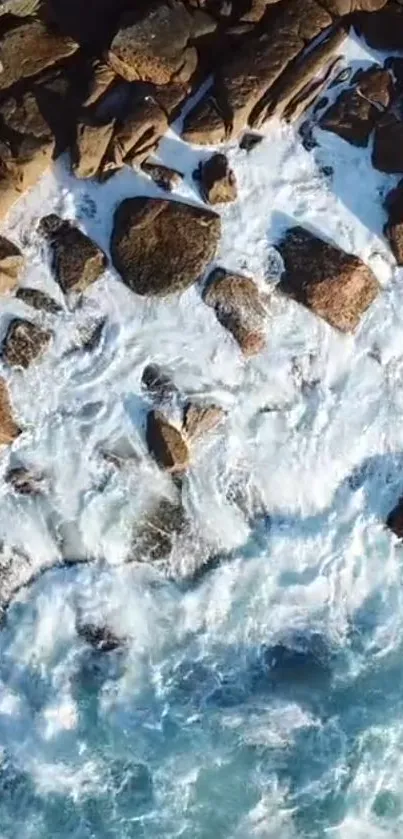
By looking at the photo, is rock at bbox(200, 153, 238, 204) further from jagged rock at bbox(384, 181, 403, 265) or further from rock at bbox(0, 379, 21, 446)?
rock at bbox(0, 379, 21, 446)

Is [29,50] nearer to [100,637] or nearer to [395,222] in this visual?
[395,222]

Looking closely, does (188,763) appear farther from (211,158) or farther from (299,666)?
(211,158)

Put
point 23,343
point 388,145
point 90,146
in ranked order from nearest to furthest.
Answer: point 90,146
point 23,343
point 388,145

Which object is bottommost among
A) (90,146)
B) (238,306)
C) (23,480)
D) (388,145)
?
(23,480)

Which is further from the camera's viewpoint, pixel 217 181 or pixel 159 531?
pixel 159 531

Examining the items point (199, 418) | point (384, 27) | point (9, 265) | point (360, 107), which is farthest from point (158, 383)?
point (384, 27)

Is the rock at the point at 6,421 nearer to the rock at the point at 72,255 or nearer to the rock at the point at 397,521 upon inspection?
the rock at the point at 72,255

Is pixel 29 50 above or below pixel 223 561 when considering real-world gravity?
above

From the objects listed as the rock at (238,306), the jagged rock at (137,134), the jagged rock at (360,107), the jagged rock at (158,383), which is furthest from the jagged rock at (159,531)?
the jagged rock at (360,107)
